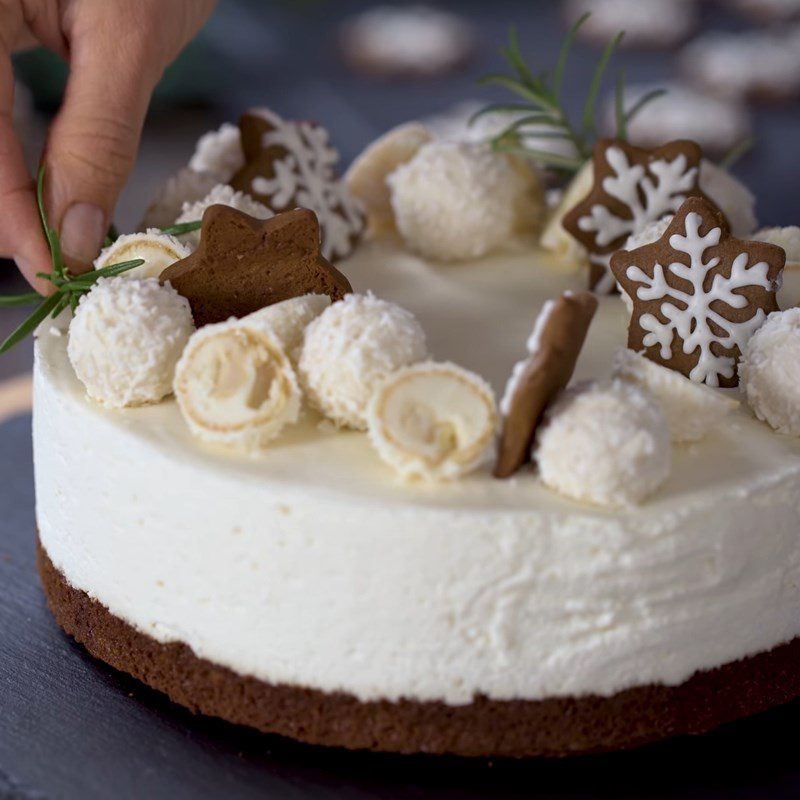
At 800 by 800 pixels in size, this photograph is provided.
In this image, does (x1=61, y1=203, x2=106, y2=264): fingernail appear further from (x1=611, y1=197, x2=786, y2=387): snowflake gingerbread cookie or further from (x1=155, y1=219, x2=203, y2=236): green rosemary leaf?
(x1=611, y1=197, x2=786, y2=387): snowflake gingerbread cookie

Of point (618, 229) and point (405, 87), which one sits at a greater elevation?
point (618, 229)

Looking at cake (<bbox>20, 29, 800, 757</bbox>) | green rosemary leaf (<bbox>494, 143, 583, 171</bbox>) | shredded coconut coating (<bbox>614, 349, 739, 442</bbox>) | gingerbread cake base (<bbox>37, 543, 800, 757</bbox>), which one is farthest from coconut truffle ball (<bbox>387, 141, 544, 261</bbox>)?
gingerbread cake base (<bbox>37, 543, 800, 757</bbox>)

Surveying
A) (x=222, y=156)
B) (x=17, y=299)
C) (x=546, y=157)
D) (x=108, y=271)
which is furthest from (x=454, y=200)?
(x=17, y=299)

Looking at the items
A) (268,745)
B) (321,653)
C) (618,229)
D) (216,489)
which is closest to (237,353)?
(216,489)

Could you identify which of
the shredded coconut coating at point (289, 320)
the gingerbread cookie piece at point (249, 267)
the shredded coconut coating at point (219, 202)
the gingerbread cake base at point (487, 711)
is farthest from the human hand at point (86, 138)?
the gingerbread cake base at point (487, 711)

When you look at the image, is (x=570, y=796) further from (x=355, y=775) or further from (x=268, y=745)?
(x=268, y=745)

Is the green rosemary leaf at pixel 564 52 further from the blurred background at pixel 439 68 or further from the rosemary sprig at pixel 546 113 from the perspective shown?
the blurred background at pixel 439 68
